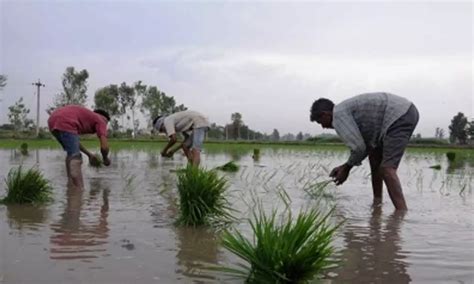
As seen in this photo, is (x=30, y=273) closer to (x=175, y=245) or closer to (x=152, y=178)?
(x=175, y=245)

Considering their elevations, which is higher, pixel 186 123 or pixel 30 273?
pixel 186 123

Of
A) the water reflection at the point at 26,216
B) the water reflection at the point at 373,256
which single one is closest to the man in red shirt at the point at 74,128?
the water reflection at the point at 26,216

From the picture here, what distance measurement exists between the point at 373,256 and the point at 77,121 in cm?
443

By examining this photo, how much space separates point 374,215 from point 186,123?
3.78 metres

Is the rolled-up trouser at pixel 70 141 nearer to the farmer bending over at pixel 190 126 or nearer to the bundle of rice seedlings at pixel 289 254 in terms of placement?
the farmer bending over at pixel 190 126

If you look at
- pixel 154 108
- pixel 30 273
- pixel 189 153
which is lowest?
pixel 30 273

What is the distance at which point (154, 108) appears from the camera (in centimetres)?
5584

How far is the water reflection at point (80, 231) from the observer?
3185mm

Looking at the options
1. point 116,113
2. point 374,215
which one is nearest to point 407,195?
point 374,215

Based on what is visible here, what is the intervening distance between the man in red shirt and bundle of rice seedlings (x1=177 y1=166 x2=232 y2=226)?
252 cm

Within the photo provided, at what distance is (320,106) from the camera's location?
532cm

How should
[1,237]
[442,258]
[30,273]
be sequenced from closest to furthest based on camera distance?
[30,273] < [442,258] < [1,237]

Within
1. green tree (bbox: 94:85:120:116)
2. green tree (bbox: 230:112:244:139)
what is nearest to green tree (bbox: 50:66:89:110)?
green tree (bbox: 94:85:120:116)

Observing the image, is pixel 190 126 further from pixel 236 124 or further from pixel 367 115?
pixel 236 124
